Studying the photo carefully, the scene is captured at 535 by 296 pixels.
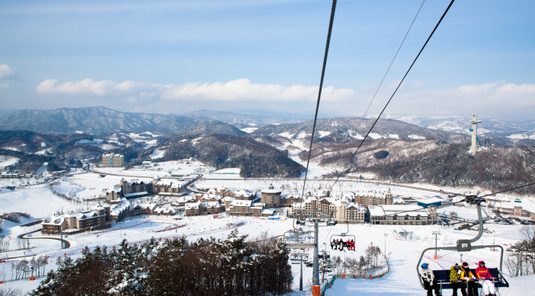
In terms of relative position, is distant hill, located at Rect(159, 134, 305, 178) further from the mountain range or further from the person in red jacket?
the person in red jacket

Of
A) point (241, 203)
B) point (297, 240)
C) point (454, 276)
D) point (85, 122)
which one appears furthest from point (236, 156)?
point (85, 122)

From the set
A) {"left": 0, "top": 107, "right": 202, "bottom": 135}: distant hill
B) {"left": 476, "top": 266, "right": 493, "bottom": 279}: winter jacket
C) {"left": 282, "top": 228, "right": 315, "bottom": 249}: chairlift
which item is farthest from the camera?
{"left": 0, "top": 107, "right": 202, "bottom": 135}: distant hill

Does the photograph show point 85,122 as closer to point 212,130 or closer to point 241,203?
point 212,130

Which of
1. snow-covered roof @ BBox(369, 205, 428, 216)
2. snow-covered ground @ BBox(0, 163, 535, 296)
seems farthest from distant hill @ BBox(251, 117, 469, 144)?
snow-covered roof @ BBox(369, 205, 428, 216)

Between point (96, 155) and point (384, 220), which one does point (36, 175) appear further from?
point (384, 220)

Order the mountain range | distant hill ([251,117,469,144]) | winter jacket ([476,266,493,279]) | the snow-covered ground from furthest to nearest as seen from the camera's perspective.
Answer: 1. distant hill ([251,117,469,144])
2. the mountain range
3. the snow-covered ground
4. winter jacket ([476,266,493,279])

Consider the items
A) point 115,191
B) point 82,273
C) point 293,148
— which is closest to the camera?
point 82,273

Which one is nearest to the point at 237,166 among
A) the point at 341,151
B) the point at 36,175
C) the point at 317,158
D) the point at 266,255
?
the point at 317,158
